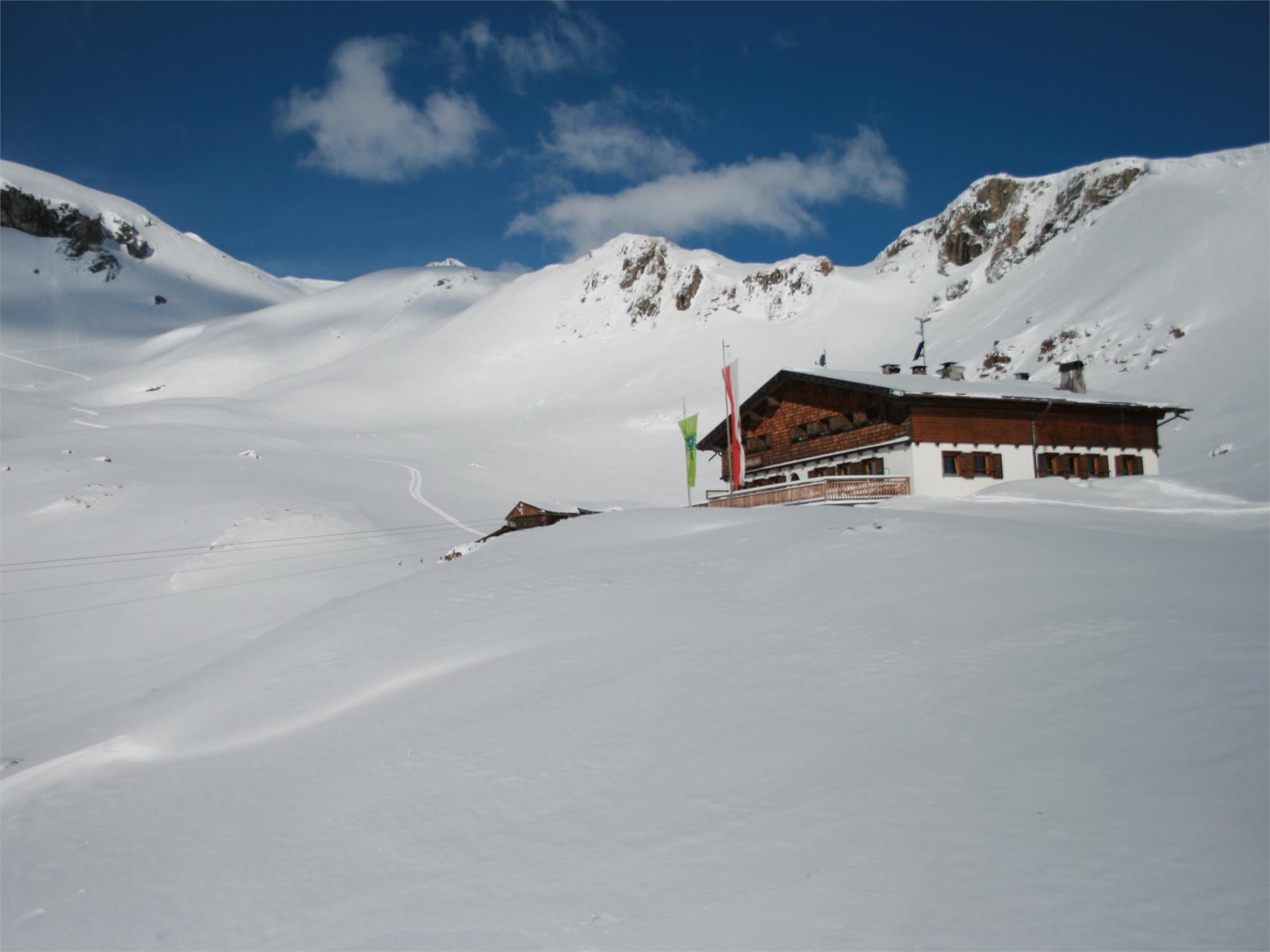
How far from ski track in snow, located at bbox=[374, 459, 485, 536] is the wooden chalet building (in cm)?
1717

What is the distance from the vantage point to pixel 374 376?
117 m

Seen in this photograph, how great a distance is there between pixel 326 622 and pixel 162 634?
17.1m

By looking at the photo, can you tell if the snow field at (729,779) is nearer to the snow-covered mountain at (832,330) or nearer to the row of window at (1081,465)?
the row of window at (1081,465)

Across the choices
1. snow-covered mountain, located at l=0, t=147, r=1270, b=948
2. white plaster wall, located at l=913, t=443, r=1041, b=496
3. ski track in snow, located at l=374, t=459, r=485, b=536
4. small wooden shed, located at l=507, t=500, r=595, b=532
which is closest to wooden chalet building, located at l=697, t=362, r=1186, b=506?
white plaster wall, located at l=913, t=443, r=1041, b=496

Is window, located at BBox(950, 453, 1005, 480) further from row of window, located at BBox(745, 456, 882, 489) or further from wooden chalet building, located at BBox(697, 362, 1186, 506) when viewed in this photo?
row of window, located at BBox(745, 456, 882, 489)

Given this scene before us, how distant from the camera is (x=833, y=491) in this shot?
3041cm

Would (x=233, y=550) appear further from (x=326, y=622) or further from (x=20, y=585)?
(x=326, y=622)

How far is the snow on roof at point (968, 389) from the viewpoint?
32562mm

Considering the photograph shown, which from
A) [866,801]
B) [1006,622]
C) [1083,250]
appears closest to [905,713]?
[866,801]

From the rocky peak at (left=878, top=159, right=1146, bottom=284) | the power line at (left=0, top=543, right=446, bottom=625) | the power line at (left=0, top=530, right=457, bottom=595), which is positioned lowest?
the power line at (left=0, top=543, right=446, bottom=625)

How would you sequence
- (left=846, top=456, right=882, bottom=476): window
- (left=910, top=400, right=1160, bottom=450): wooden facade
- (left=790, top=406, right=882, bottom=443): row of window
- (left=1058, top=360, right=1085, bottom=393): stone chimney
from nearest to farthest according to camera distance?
(left=910, top=400, right=1160, bottom=450): wooden facade → (left=846, top=456, right=882, bottom=476): window → (left=790, top=406, right=882, bottom=443): row of window → (left=1058, top=360, right=1085, bottom=393): stone chimney

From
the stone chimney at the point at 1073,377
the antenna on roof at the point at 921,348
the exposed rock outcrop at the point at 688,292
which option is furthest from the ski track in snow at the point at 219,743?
the exposed rock outcrop at the point at 688,292

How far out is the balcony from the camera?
30.3 metres

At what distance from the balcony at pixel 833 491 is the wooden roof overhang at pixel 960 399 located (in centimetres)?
316
